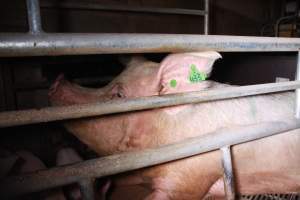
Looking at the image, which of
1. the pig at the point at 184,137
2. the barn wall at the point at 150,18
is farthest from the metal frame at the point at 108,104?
the barn wall at the point at 150,18

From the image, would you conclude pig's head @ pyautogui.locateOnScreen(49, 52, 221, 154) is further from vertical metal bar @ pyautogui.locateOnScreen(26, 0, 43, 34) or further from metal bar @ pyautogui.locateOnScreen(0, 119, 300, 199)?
vertical metal bar @ pyautogui.locateOnScreen(26, 0, 43, 34)

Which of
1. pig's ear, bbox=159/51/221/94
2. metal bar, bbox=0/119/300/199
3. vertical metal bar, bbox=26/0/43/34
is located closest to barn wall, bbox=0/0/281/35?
pig's ear, bbox=159/51/221/94

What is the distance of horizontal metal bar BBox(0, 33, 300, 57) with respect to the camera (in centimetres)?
68

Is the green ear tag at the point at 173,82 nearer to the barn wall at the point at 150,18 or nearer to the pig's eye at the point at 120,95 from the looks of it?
the pig's eye at the point at 120,95

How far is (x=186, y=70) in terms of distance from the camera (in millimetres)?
1136

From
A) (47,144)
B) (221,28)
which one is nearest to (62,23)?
(47,144)

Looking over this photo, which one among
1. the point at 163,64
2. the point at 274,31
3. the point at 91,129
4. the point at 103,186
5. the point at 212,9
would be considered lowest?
the point at 103,186

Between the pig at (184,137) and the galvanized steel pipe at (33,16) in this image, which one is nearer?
the galvanized steel pipe at (33,16)

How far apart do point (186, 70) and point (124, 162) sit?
1.56ft

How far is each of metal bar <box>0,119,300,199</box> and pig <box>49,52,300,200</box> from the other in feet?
0.87

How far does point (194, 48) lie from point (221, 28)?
11.7 feet

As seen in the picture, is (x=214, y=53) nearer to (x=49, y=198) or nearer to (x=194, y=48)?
(x=194, y=48)

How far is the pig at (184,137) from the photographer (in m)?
1.46

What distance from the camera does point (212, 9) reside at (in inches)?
160
